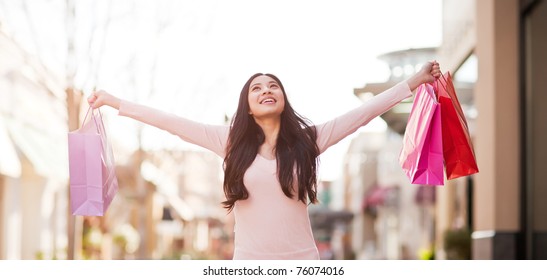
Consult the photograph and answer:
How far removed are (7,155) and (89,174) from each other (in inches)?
468

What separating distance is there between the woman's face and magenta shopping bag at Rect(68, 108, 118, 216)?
2.60 ft

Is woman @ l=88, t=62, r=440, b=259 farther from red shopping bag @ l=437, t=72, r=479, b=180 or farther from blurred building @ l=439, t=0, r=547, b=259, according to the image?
blurred building @ l=439, t=0, r=547, b=259

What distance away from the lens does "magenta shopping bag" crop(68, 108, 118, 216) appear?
468 cm

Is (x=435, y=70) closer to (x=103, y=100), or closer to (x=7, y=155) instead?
(x=103, y=100)

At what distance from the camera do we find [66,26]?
12.2 metres

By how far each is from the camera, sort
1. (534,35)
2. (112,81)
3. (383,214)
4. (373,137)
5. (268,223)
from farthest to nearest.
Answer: (373,137), (383,214), (112,81), (534,35), (268,223)

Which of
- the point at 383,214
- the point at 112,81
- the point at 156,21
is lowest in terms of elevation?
the point at 383,214

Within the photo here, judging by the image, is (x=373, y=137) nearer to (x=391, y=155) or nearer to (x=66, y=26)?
(x=391, y=155)

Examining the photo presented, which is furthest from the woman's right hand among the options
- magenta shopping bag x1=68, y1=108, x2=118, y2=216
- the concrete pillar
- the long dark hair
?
the concrete pillar

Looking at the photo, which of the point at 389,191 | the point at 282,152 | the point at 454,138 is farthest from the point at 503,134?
the point at 389,191

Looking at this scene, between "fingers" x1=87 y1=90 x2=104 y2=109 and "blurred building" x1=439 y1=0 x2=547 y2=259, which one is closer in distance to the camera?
"fingers" x1=87 y1=90 x2=104 y2=109

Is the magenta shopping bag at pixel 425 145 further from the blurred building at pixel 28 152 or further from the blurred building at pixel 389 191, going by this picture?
the blurred building at pixel 28 152
